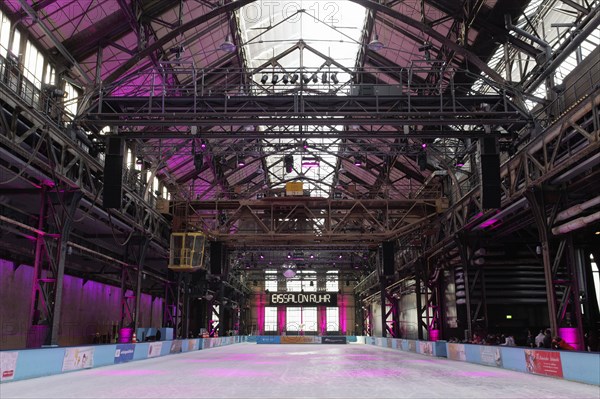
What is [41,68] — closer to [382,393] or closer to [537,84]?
[382,393]

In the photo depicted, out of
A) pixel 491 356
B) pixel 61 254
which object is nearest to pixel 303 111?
pixel 61 254

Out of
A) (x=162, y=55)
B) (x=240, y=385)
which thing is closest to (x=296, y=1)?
(x=162, y=55)

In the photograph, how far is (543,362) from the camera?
16.4 m

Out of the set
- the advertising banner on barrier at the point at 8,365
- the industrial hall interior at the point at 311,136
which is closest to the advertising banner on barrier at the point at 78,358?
the industrial hall interior at the point at 311,136

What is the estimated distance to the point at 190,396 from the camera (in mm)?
11789

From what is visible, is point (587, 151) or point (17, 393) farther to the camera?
point (587, 151)

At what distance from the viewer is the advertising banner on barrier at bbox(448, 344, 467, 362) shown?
80.8ft

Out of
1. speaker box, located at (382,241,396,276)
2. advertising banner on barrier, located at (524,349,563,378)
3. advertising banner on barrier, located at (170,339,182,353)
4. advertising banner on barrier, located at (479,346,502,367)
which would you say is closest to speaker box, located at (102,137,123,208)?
advertising banner on barrier, located at (170,339,182,353)

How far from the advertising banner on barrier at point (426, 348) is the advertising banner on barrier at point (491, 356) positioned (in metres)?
7.96

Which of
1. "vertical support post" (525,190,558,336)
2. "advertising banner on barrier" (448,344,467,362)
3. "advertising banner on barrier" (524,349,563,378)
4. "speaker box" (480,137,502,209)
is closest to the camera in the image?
"advertising banner on barrier" (524,349,563,378)

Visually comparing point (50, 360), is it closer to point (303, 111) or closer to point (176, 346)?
point (303, 111)

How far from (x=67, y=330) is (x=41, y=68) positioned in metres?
17.0

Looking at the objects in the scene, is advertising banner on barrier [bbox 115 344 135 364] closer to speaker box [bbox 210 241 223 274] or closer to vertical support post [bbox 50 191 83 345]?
vertical support post [bbox 50 191 83 345]

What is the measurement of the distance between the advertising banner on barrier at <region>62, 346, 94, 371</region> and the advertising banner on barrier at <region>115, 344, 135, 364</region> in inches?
104
